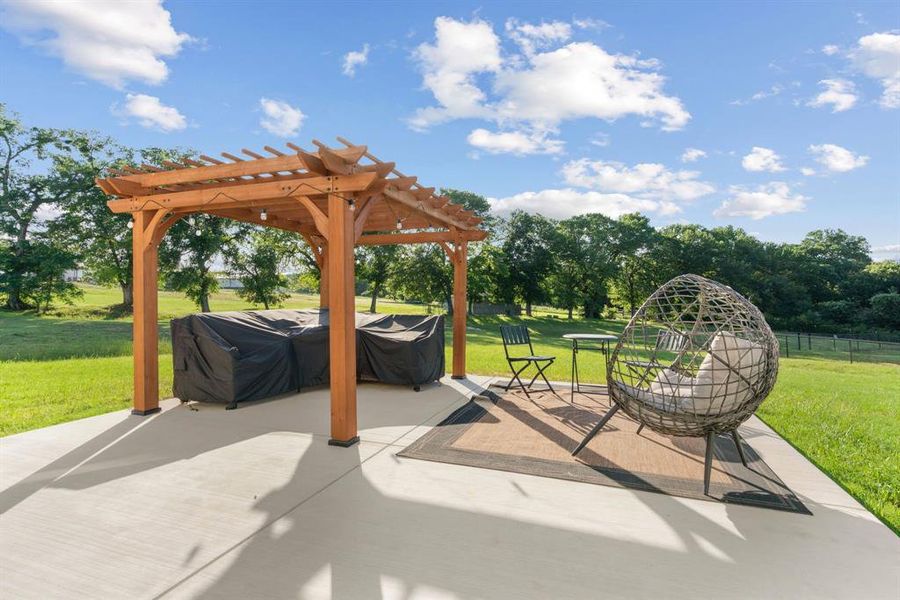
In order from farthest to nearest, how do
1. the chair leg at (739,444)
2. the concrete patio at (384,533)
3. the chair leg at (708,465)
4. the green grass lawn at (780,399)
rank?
the green grass lawn at (780,399) < the chair leg at (739,444) < the chair leg at (708,465) < the concrete patio at (384,533)

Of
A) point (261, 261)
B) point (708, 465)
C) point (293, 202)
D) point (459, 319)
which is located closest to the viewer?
point (708, 465)

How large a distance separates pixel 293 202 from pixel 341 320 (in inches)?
69.2

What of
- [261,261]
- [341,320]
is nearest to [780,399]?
[341,320]

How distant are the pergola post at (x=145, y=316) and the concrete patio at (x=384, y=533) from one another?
3.80ft

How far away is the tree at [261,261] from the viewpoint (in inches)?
864

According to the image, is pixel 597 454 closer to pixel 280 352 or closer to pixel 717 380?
pixel 717 380

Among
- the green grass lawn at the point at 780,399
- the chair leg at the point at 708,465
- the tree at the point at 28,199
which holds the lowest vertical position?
the green grass lawn at the point at 780,399

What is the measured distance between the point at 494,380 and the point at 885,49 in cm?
779

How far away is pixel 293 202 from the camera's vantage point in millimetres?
4770

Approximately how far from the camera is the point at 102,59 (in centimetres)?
764

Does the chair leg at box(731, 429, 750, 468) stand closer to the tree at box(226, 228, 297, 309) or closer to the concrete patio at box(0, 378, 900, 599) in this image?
the concrete patio at box(0, 378, 900, 599)

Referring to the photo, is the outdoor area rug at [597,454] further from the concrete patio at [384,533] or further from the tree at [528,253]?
the tree at [528,253]

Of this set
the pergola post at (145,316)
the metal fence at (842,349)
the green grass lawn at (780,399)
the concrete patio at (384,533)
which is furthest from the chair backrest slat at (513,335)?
the metal fence at (842,349)

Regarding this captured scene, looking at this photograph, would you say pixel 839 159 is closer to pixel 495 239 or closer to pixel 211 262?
pixel 495 239
